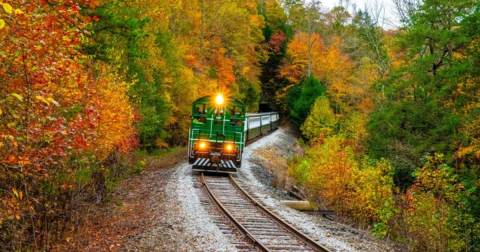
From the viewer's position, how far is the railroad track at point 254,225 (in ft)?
29.4

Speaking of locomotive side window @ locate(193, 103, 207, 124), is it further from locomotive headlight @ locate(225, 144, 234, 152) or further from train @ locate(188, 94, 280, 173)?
locomotive headlight @ locate(225, 144, 234, 152)

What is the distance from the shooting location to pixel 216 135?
18.3 meters

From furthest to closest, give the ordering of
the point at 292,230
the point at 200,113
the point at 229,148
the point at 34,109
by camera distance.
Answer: the point at 200,113 < the point at 229,148 < the point at 292,230 < the point at 34,109

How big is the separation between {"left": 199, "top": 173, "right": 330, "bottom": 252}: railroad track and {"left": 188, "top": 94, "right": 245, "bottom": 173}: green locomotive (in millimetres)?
2428

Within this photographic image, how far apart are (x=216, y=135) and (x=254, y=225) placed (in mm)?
8087

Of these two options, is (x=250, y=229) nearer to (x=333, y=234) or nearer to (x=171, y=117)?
(x=333, y=234)

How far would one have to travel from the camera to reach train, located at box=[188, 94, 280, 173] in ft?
58.9

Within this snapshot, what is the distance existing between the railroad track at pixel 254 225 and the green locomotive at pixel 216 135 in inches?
95.6

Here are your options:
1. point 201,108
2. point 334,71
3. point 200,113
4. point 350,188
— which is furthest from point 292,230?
point 334,71

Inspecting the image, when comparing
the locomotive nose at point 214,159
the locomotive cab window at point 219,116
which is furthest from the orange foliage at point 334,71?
the locomotive nose at point 214,159

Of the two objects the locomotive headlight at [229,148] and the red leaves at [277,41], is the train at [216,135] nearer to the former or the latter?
the locomotive headlight at [229,148]

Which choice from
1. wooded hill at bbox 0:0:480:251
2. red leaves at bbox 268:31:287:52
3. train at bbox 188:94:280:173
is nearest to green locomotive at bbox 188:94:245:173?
train at bbox 188:94:280:173

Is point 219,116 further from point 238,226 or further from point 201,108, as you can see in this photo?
point 238,226

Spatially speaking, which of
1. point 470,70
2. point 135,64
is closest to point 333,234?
point 470,70
